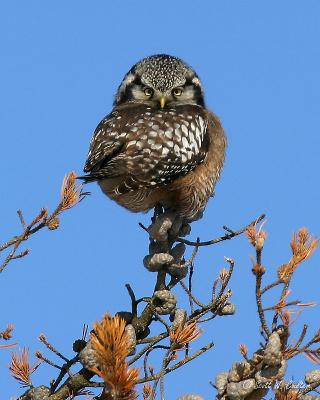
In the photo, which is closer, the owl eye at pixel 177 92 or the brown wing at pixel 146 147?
the brown wing at pixel 146 147

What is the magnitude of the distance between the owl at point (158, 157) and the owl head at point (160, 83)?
0.49 feet

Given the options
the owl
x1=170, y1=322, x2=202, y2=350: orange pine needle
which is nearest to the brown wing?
the owl

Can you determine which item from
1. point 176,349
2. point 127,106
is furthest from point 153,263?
point 127,106

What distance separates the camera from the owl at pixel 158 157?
4.75 metres

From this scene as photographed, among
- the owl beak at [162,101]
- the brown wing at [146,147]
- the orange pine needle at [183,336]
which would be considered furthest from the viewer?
the owl beak at [162,101]

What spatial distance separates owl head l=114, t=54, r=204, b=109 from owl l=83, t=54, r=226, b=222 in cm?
15

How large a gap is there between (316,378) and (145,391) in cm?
65

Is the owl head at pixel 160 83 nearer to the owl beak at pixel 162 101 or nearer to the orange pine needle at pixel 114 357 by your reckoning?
the owl beak at pixel 162 101

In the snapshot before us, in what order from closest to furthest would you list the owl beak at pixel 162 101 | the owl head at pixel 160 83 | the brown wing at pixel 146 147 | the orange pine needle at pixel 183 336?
the orange pine needle at pixel 183 336 < the brown wing at pixel 146 147 < the owl beak at pixel 162 101 < the owl head at pixel 160 83

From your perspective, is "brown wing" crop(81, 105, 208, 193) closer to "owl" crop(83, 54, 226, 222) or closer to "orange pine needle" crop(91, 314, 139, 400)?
"owl" crop(83, 54, 226, 222)

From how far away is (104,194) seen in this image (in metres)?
5.07

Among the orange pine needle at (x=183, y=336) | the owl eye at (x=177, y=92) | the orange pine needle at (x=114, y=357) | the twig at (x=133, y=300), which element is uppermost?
the owl eye at (x=177, y=92)

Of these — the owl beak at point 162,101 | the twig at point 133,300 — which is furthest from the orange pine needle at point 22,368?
the owl beak at point 162,101

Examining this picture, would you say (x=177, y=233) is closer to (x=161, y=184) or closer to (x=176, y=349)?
(x=161, y=184)
